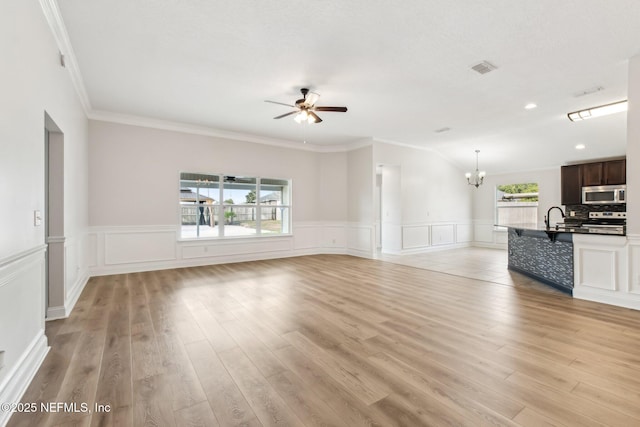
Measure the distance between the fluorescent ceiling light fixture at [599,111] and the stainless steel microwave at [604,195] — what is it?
8.18ft

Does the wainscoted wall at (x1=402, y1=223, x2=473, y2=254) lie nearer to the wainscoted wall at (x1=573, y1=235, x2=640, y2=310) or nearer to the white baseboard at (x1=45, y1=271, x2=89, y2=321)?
the wainscoted wall at (x1=573, y1=235, x2=640, y2=310)

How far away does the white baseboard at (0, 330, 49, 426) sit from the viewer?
66.3 inches

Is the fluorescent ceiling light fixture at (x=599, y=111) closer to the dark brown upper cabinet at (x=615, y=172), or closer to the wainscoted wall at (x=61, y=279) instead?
the dark brown upper cabinet at (x=615, y=172)

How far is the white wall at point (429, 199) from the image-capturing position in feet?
25.7

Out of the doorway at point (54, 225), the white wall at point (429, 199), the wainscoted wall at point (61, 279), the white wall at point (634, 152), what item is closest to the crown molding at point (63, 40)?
the doorway at point (54, 225)

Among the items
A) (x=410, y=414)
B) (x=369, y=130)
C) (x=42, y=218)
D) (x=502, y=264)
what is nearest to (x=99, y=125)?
(x=42, y=218)

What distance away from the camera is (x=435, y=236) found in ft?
28.2

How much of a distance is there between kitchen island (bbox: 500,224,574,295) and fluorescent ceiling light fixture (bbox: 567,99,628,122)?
2.37 meters

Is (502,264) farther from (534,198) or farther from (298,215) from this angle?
(298,215)

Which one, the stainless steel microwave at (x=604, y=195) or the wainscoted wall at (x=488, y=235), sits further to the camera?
the wainscoted wall at (x=488, y=235)

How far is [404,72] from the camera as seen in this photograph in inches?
147

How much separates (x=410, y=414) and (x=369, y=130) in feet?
19.0

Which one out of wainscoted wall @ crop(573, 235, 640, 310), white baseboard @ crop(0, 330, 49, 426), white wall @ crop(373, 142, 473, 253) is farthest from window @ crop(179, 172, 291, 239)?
wainscoted wall @ crop(573, 235, 640, 310)

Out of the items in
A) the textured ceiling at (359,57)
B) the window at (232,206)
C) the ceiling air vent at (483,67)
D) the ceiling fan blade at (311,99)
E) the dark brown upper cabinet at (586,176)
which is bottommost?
the window at (232,206)
